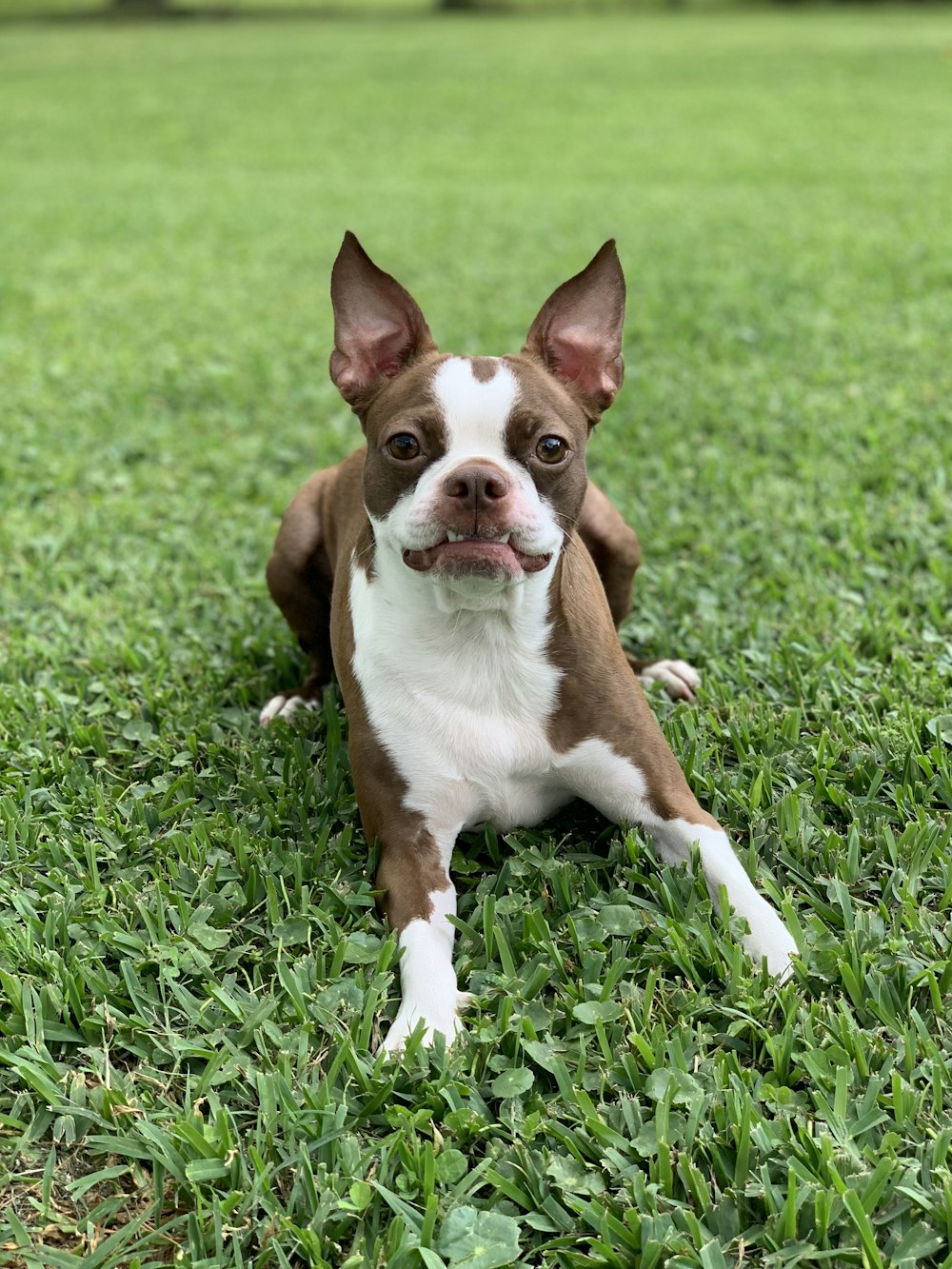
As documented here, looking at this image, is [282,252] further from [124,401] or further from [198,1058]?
[198,1058]

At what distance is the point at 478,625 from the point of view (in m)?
3.20

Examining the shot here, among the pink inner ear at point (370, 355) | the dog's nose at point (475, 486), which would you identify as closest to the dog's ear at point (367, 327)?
the pink inner ear at point (370, 355)

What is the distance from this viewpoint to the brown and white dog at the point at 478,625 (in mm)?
2922

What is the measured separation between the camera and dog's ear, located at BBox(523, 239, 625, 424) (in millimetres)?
3332

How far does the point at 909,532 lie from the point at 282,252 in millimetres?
7327

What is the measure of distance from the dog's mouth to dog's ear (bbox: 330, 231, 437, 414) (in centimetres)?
64

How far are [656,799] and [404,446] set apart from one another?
43.2 inches

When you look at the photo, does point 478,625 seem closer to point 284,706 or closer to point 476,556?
point 476,556

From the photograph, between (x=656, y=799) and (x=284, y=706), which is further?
(x=284, y=706)

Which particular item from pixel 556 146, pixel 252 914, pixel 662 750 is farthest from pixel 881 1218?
pixel 556 146

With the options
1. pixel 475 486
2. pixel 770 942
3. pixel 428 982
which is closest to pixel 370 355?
pixel 475 486

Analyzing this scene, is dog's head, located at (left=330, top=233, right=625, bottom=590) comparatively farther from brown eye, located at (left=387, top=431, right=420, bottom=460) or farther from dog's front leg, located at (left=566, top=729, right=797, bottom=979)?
dog's front leg, located at (left=566, top=729, right=797, bottom=979)

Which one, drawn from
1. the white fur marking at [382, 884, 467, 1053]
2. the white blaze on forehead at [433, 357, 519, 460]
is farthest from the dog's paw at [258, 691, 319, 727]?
the white blaze on forehead at [433, 357, 519, 460]

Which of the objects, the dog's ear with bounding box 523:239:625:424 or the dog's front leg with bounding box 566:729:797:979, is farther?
the dog's ear with bounding box 523:239:625:424
